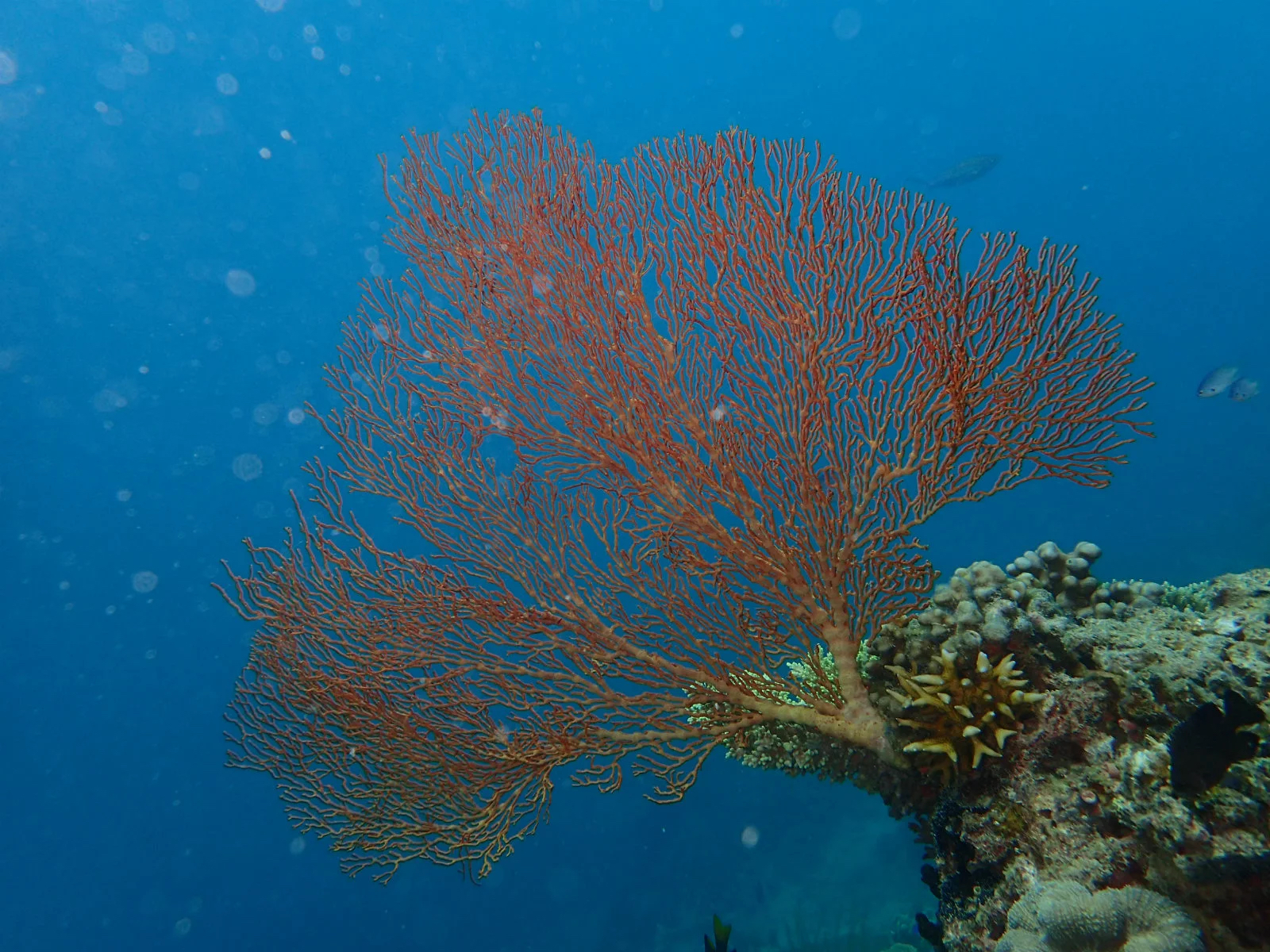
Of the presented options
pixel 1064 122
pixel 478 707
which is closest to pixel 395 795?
pixel 478 707

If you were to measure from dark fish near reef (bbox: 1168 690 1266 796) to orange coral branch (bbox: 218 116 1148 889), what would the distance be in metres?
1.62

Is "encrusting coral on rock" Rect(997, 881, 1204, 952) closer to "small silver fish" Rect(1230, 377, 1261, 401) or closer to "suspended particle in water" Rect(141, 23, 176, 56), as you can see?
"small silver fish" Rect(1230, 377, 1261, 401)

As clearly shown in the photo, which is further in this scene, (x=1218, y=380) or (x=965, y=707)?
(x=1218, y=380)

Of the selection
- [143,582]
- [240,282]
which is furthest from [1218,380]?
[240,282]

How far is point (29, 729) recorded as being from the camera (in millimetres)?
32250

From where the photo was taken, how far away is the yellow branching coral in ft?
11.0

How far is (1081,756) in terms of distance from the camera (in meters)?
3.17

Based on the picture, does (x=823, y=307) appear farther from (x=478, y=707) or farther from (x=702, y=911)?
(x=702, y=911)

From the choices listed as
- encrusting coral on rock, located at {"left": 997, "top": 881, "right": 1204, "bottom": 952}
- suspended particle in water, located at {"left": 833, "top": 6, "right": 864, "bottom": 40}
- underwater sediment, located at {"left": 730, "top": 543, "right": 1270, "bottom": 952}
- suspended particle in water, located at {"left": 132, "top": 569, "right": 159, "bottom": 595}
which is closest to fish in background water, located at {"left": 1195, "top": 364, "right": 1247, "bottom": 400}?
underwater sediment, located at {"left": 730, "top": 543, "right": 1270, "bottom": 952}

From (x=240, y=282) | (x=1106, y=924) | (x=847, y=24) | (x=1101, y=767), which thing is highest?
(x=847, y=24)

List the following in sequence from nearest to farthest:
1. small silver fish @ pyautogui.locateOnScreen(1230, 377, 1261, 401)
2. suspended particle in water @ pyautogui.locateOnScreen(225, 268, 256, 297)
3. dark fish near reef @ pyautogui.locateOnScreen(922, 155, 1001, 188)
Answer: small silver fish @ pyautogui.locateOnScreen(1230, 377, 1261, 401), dark fish near reef @ pyautogui.locateOnScreen(922, 155, 1001, 188), suspended particle in water @ pyautogui.locateOnScreen(225, 268, 256, 297)

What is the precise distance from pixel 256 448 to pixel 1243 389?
43124 millimetres

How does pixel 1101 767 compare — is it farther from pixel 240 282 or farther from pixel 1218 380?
pixel 240 282

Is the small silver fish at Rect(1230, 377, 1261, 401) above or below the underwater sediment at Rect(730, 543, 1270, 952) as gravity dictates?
above
